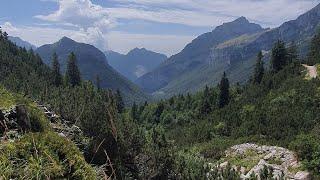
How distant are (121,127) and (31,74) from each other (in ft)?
253

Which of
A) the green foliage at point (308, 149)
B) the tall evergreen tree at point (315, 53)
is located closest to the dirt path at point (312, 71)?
the tall evergreen tree at point (315, 53)

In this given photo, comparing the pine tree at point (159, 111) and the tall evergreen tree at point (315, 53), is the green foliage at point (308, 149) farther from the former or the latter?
the pine tree at point (159, 111)

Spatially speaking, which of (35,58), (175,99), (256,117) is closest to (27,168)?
(256,117)

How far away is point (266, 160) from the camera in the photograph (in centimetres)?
5834

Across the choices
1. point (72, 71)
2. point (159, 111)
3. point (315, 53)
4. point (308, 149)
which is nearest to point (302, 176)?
point (308, 149)

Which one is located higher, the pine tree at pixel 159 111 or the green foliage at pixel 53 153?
the green foliage at pixel 53 153

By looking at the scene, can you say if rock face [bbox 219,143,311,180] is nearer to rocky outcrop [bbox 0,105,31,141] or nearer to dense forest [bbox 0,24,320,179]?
dense forest [bbox 0,24,320,179]

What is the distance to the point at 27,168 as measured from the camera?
931 centimetres

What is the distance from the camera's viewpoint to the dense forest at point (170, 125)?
44.3ft

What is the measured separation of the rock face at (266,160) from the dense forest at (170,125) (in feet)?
4.19

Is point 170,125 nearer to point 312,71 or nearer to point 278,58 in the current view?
point 278,58

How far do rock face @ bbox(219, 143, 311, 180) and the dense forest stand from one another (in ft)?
4.19

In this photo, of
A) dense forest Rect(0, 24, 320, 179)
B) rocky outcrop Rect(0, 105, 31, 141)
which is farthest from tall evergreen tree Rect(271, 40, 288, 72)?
rocky outcrop Rect(0, 105, 31, 141)

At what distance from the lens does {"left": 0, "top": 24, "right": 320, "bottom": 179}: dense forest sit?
13.5m
